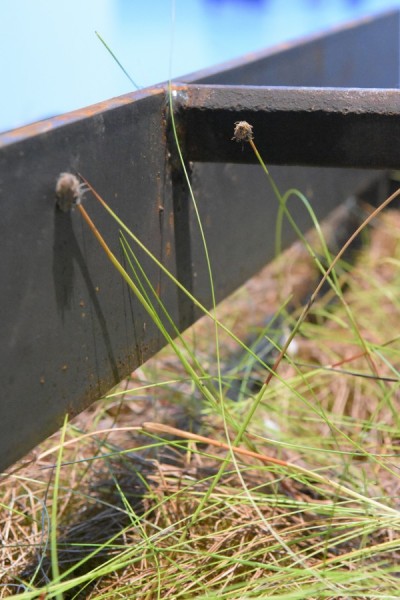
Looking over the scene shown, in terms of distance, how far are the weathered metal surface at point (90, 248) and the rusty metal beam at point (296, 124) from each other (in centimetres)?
3

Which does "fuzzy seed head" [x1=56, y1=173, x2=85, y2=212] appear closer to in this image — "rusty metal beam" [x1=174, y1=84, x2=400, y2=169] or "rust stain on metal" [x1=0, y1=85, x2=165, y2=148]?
"rust stain on metal" [x1=0, y1=85, x2=165, y2=148]

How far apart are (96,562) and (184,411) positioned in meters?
0.56

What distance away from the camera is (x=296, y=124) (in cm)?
110

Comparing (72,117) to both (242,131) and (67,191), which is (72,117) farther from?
(242,131)

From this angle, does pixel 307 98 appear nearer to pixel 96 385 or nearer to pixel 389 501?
pixel 96 385

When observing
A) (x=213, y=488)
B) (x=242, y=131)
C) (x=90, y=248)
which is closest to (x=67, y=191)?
(x=90, y=248)

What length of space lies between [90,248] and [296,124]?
36 cm

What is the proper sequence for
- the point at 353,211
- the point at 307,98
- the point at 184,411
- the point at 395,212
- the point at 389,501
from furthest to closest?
1. the point at 395,212
2. the point at 353,211
3. the point at 184,411
4. the point at 389,501
5. the point at 307,98

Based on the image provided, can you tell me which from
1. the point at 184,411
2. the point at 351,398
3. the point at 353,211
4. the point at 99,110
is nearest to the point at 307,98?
the point at 99,110

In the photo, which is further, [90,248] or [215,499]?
[215,499]

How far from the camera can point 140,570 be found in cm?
110

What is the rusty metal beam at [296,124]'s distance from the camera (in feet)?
3.51

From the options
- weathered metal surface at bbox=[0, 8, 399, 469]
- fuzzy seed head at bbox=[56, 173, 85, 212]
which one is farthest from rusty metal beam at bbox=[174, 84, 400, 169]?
fuzzy seed head at bbox=[56, 173, 85, 212]

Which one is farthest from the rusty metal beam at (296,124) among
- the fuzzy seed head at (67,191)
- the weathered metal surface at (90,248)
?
the fuzzy seed head at (67,191)
